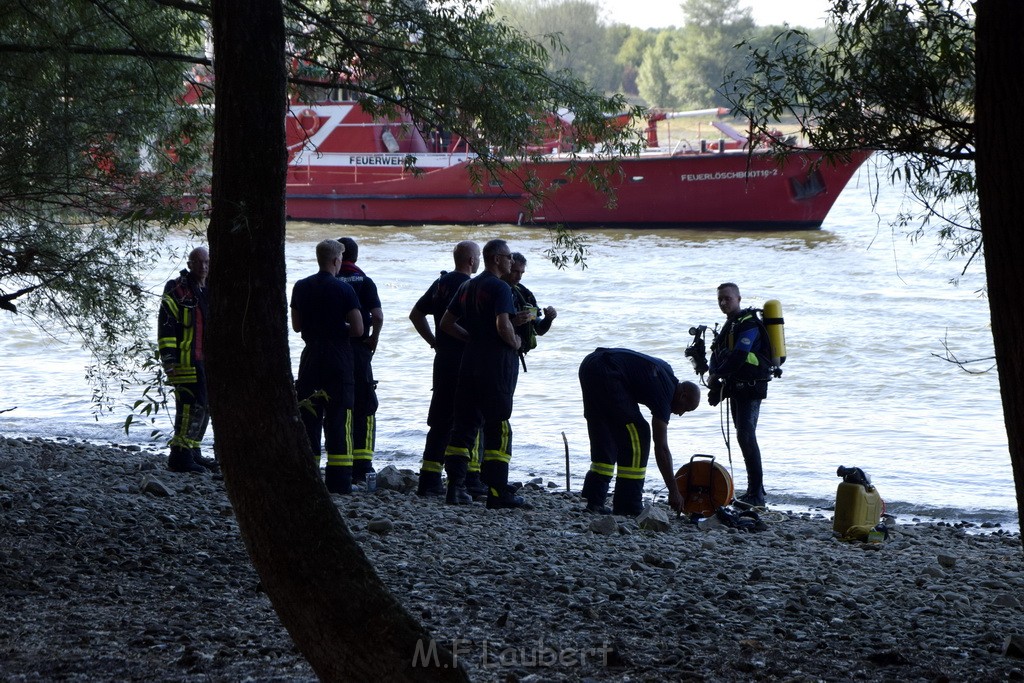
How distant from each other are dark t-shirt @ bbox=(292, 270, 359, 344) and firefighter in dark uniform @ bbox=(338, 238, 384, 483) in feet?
0.35

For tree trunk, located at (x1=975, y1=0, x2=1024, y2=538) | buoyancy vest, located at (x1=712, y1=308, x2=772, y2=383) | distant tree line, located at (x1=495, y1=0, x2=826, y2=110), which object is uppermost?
distant tree line, located at (x1=495, y1=0, x2=826, y2=110)

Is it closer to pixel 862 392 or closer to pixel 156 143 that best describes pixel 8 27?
pixel 156 143

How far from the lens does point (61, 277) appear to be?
5805mm

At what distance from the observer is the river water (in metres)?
10.8

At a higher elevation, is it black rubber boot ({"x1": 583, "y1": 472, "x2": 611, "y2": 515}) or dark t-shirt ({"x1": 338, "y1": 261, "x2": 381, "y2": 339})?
dark t-shirt ({"x1": 338, "y1": 261, "x2": 381, "y2": 339})

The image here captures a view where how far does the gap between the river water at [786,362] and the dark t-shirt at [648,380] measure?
168 centimetres

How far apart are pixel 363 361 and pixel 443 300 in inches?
26.2

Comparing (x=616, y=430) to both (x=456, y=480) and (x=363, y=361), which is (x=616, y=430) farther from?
(x=363, y=361)

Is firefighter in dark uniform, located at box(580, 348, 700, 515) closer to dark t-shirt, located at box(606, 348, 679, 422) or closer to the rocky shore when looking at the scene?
dark t-shirt, located at box(606, 348, 679, 422)

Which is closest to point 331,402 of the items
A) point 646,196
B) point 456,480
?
point 456,480

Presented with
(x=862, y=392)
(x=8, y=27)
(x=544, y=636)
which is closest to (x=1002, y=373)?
(x=544, y=636)

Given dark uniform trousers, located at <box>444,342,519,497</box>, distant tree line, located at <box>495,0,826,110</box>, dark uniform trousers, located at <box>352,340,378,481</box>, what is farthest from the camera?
distant tree line, located at <box>495,0,826,110</box>

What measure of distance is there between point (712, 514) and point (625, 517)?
602mm

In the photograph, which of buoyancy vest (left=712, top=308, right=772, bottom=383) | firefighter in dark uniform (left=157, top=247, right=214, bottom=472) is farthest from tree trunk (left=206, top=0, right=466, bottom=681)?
buoyancy vest (left=712, top=308, right=772, bottom=383)
